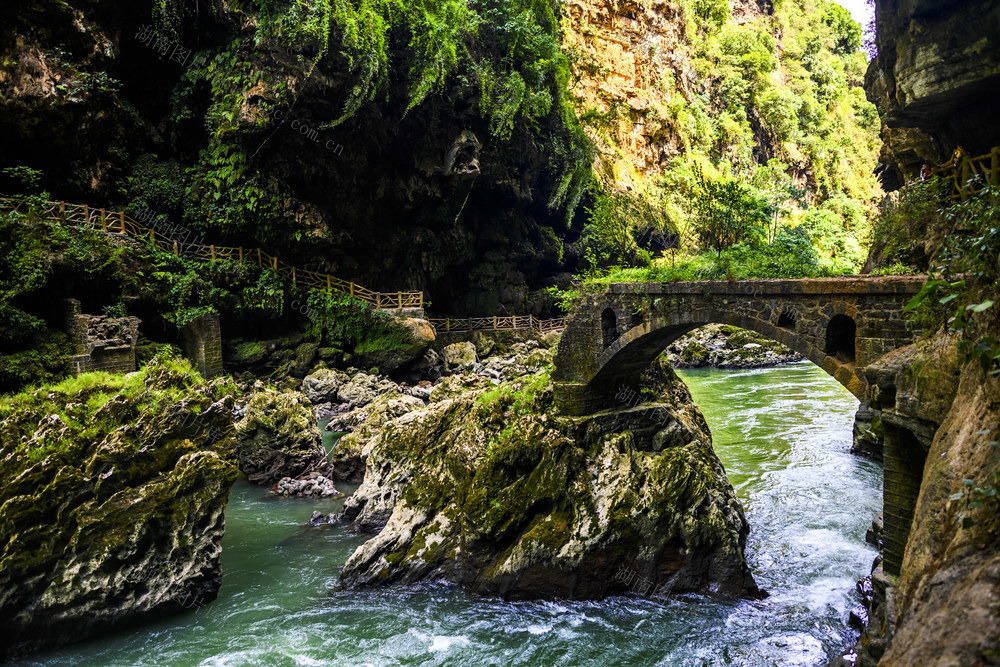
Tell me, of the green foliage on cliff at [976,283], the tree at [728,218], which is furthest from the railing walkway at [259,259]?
the green foliage on cliff at [976,283]

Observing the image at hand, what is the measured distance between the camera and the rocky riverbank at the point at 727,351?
30.2 m

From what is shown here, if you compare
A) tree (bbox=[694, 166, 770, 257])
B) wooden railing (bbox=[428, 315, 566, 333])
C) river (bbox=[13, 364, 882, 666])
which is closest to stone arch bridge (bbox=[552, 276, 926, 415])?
tree (bbox=[694, 166, 770, 257])

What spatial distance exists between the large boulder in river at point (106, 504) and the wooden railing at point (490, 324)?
18.8m

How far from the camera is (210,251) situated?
827 inches

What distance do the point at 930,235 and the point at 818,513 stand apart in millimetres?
5870

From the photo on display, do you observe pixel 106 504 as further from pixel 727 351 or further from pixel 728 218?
pixel 727 351

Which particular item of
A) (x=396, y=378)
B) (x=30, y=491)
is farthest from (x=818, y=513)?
(x=396, y=378)

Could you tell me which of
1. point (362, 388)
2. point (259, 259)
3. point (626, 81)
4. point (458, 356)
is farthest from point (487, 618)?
point (626, 81)

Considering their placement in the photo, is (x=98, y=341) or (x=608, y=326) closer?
(x=608, y=326)

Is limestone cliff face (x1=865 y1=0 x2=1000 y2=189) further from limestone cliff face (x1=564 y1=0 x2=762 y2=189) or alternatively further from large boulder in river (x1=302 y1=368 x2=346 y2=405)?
large boulder in river (x1=302 y1=368 x2=346 y2=405)

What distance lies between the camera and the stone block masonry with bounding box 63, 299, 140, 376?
43.6 feet

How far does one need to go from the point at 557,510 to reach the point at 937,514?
6.33 meters

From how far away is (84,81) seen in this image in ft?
57.4

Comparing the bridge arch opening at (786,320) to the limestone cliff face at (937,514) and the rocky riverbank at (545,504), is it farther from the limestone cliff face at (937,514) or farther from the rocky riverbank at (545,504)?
the rocky riverbank at (545,504)
